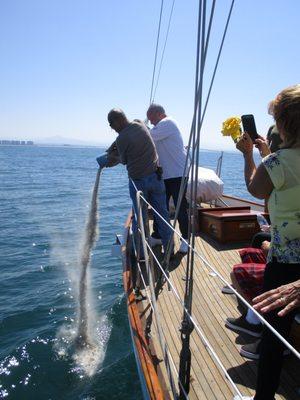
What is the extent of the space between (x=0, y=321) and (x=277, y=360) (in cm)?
565

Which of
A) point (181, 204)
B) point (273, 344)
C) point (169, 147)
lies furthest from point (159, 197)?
point (273, 344)

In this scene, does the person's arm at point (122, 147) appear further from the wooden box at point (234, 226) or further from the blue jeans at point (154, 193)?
the wooden box at point (234, 226)

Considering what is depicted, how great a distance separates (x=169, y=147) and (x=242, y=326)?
2704mm

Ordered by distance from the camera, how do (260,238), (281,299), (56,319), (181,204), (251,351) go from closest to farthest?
1. (281,299)
2. (251,351)
3. (260,238)
4. (181,204)
5. (56,319)

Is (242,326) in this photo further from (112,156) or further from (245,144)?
(112,156)

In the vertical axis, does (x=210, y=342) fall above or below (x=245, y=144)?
below

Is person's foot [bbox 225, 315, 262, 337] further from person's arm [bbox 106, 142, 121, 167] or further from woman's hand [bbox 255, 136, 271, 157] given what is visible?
person's arm [bbox 106, 142, 121, 167]

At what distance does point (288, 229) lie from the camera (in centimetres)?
193

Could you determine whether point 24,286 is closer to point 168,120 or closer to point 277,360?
point 168,120

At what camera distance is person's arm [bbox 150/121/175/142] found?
4.98 m

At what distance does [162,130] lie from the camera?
4.99 meters

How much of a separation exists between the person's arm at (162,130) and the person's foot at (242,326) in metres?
2.65

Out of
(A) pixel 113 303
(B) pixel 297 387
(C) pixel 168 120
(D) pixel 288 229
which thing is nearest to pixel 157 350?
(B) pixel 297 387

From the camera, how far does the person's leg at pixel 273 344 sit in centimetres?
192
